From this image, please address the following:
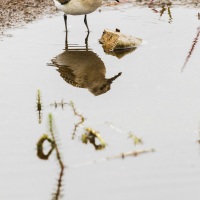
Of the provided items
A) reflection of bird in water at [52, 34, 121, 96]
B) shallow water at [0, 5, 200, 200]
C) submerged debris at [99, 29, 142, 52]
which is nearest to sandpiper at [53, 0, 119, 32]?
shallow water at [0, 5, 200, 200]

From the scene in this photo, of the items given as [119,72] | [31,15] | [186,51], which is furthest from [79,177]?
[31,15]

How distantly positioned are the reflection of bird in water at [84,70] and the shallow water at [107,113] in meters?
0.03

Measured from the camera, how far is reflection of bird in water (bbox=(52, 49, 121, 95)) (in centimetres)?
663

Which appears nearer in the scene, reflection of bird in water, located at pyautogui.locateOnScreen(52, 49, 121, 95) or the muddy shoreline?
reflection of bird in water, located at pyautogui.locateOnScreen(52, 49, 121, 95)

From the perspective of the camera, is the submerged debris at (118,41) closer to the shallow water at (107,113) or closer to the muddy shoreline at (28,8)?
the shallow water at (107,113)

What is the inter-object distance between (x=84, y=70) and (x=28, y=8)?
12.7 ft

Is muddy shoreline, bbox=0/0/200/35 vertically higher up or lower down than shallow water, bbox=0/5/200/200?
lower down

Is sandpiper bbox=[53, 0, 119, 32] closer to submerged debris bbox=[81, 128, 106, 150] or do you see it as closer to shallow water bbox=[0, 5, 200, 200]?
shallow water bbox=[0, 5, 200, 200]

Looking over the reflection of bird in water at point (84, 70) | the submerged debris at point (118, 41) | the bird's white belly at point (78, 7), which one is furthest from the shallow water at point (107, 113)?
the bird's white belly at point (78, 7)

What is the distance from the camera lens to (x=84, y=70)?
7125 millimetres

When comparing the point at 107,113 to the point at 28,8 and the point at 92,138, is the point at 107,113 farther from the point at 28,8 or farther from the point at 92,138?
the point at 28,8

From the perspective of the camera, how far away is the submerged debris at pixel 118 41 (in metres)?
8.10

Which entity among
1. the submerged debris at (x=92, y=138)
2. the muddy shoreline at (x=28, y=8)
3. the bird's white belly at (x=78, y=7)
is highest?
the bird's white belly at (x=78, y=7)

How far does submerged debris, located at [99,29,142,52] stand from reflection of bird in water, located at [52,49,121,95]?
1.14ft
